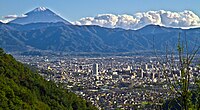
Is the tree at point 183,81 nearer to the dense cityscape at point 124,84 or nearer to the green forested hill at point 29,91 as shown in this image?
the dense cityscape at point 124,84

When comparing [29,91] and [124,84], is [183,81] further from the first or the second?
[124,84]

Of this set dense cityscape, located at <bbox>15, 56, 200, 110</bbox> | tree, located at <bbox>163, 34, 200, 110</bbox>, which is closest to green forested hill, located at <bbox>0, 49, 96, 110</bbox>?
dense cityscape, located at <bbox>15, 56, 200, 110</bbox>

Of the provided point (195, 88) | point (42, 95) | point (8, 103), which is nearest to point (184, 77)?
point (195, 88)

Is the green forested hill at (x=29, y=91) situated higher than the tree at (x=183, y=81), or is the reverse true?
the tree at (x=183, y=81)

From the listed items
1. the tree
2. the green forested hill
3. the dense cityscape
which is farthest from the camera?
the green forested hill

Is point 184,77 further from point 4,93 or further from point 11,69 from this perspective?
point 11,69

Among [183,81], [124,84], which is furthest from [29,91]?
[124,84]

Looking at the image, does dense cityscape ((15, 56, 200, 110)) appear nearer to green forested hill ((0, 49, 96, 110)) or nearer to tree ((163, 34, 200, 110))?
tree ((163, 34, 200, 110))

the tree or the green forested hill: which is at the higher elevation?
the tree

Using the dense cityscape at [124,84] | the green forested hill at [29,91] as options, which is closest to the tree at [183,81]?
the dense cityscape at [124,84]
